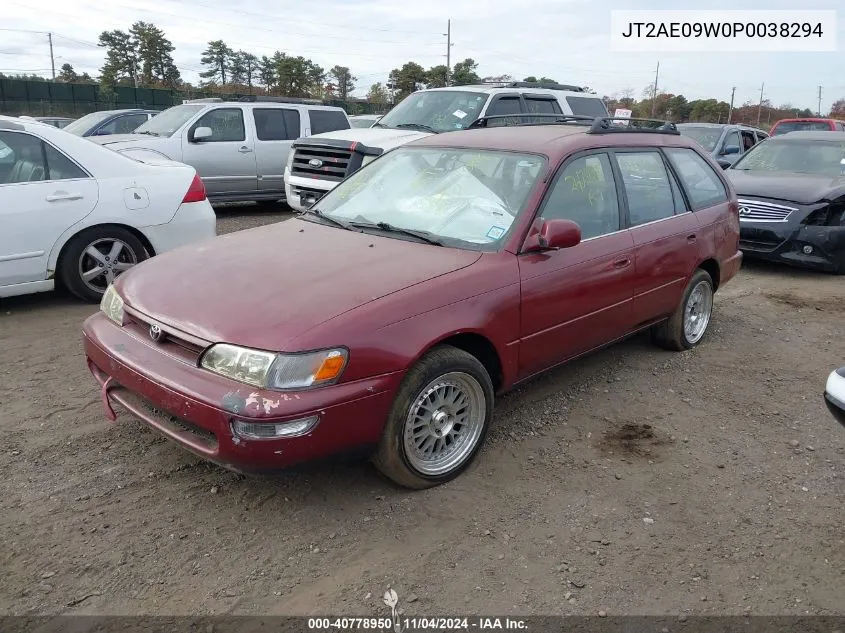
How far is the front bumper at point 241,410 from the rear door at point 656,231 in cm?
225

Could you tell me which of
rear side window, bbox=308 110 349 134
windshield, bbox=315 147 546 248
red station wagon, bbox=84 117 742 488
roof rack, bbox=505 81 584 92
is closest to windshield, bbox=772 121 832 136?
roof rack, bbox=505 81 584 92

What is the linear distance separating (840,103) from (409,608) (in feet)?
244

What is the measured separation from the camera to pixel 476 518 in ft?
10.1

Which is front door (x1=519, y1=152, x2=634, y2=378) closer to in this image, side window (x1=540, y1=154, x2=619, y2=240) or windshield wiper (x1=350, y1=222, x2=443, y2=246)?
side window (x1=540, y1=154, x2=619, y2=240)

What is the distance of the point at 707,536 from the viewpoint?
3.01 m

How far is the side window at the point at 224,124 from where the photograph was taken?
10398mm

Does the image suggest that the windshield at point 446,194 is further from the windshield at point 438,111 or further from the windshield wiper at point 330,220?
the windshield at point 438,111

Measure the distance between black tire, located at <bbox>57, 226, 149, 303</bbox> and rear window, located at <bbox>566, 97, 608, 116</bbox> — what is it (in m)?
6.45

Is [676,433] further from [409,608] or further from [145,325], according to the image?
[145,325]

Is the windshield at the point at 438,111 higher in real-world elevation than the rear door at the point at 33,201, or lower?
higher

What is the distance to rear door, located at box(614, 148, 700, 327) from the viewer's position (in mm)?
4414

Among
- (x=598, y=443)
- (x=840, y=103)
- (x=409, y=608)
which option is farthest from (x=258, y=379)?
(x=840, y=103)

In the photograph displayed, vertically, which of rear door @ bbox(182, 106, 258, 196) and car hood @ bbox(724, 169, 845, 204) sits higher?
rear door @ bbox(182, 106, 258, 196)

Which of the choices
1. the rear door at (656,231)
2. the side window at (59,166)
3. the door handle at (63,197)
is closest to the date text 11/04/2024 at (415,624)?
the rear door at (656,231)
